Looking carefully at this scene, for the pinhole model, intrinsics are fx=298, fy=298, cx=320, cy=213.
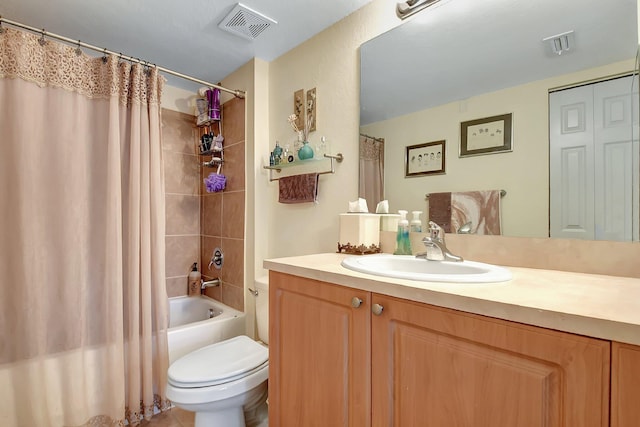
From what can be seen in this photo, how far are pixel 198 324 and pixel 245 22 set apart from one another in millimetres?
1816

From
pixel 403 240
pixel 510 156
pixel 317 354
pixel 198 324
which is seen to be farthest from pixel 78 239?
pixel 510 156

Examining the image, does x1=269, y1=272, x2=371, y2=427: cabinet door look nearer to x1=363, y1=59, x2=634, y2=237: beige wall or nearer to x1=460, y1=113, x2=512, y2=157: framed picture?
x1=363, y1=59, x2=634, y2=237: beige wall

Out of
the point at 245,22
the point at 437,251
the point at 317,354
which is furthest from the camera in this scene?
the point at 245,22

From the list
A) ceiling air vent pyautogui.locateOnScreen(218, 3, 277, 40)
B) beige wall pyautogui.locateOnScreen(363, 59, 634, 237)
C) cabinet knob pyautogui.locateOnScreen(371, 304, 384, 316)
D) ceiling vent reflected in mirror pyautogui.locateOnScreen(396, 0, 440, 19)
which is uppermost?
ceiling air vent pyautogui.locateOnScreen(218, 3, 277, 40)

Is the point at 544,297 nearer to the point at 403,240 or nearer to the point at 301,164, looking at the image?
the point at 403,240

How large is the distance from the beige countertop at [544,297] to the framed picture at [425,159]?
1.71 ft

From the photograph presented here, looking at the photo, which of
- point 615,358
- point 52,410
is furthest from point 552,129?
point 52,410

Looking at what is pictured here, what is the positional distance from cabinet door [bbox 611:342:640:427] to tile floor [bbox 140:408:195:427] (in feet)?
6.10

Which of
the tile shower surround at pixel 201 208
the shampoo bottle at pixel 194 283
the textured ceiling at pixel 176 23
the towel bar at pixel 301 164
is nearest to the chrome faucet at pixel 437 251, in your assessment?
the towel bar at pixel 301 164

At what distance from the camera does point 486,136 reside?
3.73ft

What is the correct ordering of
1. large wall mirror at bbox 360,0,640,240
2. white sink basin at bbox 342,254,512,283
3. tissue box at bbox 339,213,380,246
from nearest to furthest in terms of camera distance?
white sink basin at bbox 342,254,512,283
large wall mirror at bbox 360,0,640,240
tissue box at bbox 339,213,380,246

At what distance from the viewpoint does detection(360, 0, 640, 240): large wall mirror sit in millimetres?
920

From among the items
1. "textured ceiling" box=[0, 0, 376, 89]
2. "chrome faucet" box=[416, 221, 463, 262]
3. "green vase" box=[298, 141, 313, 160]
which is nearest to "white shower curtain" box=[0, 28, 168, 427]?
"textured ceiling" box=[0, 0, 376, 89]

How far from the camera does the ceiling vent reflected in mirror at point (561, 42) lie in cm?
97
